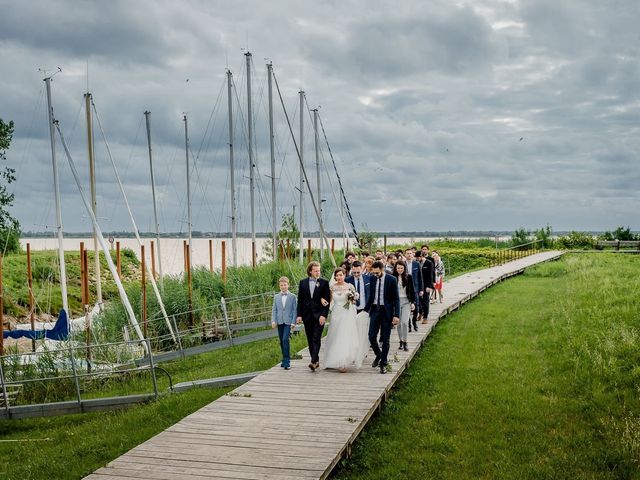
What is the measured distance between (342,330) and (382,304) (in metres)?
1.07

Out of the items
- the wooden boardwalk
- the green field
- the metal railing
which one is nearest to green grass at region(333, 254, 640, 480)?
the green field

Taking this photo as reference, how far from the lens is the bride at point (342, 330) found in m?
13.7

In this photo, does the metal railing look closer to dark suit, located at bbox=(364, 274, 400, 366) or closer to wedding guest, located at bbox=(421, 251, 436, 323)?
dark suit, located at bbox=(364, 274, 400, 366)

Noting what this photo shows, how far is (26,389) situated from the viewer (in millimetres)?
16891

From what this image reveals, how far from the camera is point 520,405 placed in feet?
40.5

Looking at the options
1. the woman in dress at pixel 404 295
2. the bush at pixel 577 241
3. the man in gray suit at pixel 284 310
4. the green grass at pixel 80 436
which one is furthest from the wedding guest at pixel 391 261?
the bush at pixel 577 241

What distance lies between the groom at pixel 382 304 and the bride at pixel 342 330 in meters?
0.43

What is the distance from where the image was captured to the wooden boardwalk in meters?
7.91

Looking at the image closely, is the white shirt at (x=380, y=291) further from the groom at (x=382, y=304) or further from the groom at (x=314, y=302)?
the groom at (x=314, y=302)

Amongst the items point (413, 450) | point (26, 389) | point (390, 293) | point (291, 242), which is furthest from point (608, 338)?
point (291, 242)

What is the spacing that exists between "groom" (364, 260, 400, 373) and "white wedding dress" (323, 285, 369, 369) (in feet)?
1.38

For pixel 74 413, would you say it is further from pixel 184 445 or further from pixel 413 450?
pixel 413 450

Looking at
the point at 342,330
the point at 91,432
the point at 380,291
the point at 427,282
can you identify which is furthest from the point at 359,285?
the point at 427,282

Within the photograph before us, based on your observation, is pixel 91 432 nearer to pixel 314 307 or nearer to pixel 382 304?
pixel 314 307
